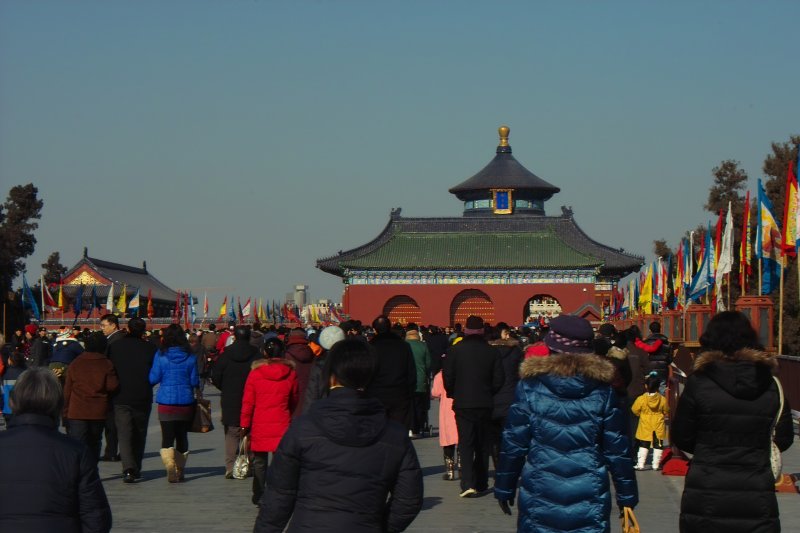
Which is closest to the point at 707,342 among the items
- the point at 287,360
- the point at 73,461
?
the point at 73,461

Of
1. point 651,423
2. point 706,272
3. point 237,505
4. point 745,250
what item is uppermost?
point 745,250

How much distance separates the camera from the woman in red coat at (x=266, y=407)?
10.1 metres

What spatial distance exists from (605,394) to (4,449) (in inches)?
95.1

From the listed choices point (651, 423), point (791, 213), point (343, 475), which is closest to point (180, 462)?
point (651, 423)

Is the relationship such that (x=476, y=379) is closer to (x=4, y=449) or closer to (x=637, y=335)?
(x=637, y=335)

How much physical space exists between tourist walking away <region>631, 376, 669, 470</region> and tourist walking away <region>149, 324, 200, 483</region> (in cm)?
412

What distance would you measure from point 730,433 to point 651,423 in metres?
7.00

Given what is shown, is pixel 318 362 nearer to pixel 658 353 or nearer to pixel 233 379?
pixel 233 379

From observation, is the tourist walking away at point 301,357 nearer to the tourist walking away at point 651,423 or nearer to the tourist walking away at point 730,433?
the tourist walking away at point 651,423

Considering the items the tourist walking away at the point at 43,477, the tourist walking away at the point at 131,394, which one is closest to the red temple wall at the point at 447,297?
the tourist walking away at the point at 131,394

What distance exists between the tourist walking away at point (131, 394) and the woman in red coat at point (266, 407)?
6.10ft

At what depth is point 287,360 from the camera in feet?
34.1

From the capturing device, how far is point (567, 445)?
5684 mm

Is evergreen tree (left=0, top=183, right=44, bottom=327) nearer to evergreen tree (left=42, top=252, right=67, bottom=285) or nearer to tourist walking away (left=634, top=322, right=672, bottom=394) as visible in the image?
evergreen tree (left=42, top=252, right=67, bottom=285)
